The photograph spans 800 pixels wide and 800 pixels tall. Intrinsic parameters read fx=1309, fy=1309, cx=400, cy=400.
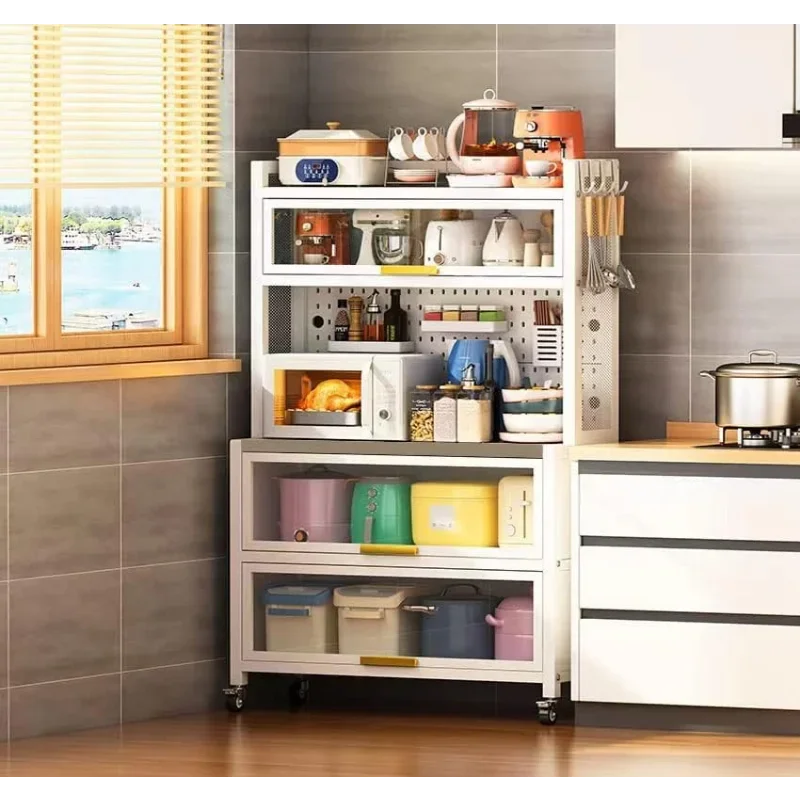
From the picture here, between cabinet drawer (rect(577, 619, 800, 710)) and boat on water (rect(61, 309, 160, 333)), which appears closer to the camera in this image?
cabinet drawer (rect(577, 619, 800, 710))

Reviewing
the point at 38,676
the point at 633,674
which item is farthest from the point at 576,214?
the point at 38,676

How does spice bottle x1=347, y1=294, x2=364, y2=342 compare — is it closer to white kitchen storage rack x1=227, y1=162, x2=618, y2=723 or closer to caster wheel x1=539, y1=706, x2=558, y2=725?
white kitchen storage rack x1=227, y1=162, x2=618, y2=723

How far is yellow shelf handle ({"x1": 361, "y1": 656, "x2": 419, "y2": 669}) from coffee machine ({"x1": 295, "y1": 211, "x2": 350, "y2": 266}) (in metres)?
1.19

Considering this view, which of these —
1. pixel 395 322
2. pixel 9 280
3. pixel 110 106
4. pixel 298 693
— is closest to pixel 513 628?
pixel 298 693

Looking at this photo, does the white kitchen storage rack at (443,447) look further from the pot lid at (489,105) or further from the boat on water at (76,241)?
the boat on water at (76,241)

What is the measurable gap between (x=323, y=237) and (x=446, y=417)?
2.20 feet

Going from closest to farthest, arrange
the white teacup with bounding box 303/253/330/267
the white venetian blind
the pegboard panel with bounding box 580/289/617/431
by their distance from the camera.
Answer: the white venetian blind → the pegboard panel with bounding box 580/289/617/431 → the white teacup with bounding box 303/253/330/267

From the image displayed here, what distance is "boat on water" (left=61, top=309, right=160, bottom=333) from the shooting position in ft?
12.5

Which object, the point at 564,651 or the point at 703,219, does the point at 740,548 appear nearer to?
the point at 564,651

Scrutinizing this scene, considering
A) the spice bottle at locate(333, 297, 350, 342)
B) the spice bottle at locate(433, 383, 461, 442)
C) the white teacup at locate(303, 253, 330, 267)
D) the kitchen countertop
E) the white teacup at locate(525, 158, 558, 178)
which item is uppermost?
the white teacup at locate(525, 158, 558, 178)

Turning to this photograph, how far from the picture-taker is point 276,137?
13.6 feet

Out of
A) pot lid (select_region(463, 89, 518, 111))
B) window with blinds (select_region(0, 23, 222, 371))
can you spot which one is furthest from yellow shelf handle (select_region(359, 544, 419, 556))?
pot lid (select_region(463, 89, 518, 111))

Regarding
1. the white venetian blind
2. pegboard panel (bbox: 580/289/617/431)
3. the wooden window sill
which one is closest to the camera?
the wooden window sill

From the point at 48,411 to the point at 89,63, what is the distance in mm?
1009
